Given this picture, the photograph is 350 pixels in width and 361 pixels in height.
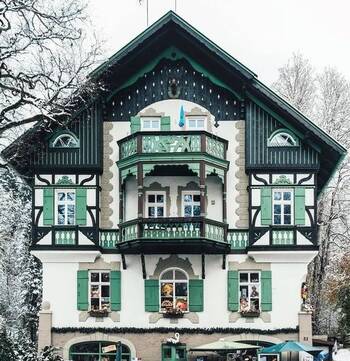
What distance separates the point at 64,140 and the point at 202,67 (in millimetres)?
5592

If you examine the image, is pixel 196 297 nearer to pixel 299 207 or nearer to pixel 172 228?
pixel 172 228

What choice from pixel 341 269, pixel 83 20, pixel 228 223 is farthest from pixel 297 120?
pixel 341 269

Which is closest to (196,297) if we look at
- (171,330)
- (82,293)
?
(171,330)

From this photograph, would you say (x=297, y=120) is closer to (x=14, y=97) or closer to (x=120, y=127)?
(x=120, y=127)

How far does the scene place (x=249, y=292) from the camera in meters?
37.1

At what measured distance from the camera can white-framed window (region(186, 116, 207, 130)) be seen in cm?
3778

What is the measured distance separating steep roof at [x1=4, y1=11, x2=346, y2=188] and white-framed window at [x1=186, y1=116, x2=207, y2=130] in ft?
4.95

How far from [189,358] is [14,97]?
39.7 feet

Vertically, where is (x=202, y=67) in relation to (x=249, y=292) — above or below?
above

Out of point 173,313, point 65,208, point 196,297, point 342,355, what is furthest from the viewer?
point 342,355

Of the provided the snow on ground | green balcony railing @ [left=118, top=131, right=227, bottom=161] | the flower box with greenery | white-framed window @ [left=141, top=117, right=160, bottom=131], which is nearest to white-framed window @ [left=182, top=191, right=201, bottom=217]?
green balcony railing @ [left=118, top=131, right=227, bottom=161]

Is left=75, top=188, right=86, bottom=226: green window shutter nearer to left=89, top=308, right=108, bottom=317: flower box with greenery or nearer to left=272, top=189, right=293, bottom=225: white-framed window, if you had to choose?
left=89, top=308, right=108, bottom=317: flower box with greenery

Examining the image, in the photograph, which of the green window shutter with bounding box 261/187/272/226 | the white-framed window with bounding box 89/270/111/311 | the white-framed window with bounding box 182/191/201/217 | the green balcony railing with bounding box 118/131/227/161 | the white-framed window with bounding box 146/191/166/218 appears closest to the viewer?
the green balcony railing with bounding box 118/131/227/161

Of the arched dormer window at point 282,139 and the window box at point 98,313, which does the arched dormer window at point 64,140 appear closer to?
the window box at point 98,313
